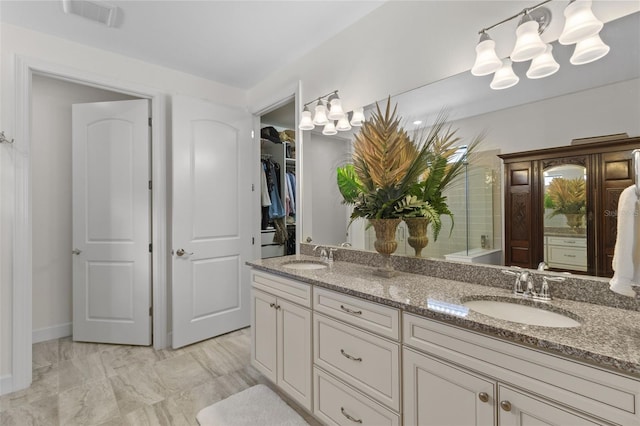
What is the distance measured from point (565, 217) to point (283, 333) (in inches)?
60.3

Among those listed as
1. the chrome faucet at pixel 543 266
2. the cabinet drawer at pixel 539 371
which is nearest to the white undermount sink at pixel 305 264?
the cabinet drawer at pixel 539 371

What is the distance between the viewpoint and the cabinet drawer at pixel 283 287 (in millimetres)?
1646

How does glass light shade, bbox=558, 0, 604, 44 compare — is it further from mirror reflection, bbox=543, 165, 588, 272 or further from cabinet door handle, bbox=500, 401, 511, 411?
cabinet door handle, bbox=500, 401, 511, 411

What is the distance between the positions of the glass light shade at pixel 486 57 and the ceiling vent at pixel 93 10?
223 cm

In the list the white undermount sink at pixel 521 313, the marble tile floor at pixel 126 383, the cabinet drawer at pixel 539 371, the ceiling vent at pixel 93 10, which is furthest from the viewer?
the ceiling vent at pixel 93 10

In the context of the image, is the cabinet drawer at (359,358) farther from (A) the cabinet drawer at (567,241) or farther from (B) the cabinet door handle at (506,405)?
(A) the cabinet drawer at (567,241)

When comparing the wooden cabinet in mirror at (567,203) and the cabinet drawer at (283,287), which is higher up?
the wooden cabinet in mirror at (567,203)

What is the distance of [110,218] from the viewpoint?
2.77 meters

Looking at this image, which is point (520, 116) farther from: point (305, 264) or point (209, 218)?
point (209, 218)

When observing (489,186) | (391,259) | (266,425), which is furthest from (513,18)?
(266,425)

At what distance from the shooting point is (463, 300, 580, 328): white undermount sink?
108cm

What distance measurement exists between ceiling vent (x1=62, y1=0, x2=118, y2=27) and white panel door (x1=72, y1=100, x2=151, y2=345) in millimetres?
763

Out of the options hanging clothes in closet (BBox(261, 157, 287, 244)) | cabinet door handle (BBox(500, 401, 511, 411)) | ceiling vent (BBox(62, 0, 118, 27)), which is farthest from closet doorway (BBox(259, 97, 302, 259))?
cabinet door handle (BBox(500, 401, 511, 411))

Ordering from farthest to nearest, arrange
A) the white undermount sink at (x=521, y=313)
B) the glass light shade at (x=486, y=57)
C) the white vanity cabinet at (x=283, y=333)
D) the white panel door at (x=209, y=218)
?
the white panel door at (x=209, y=218), the white vanity cabinet at (x=283, y=333), the glass light shade at (x=486, y=57), the white undermount sink at (x=521, y=313)
